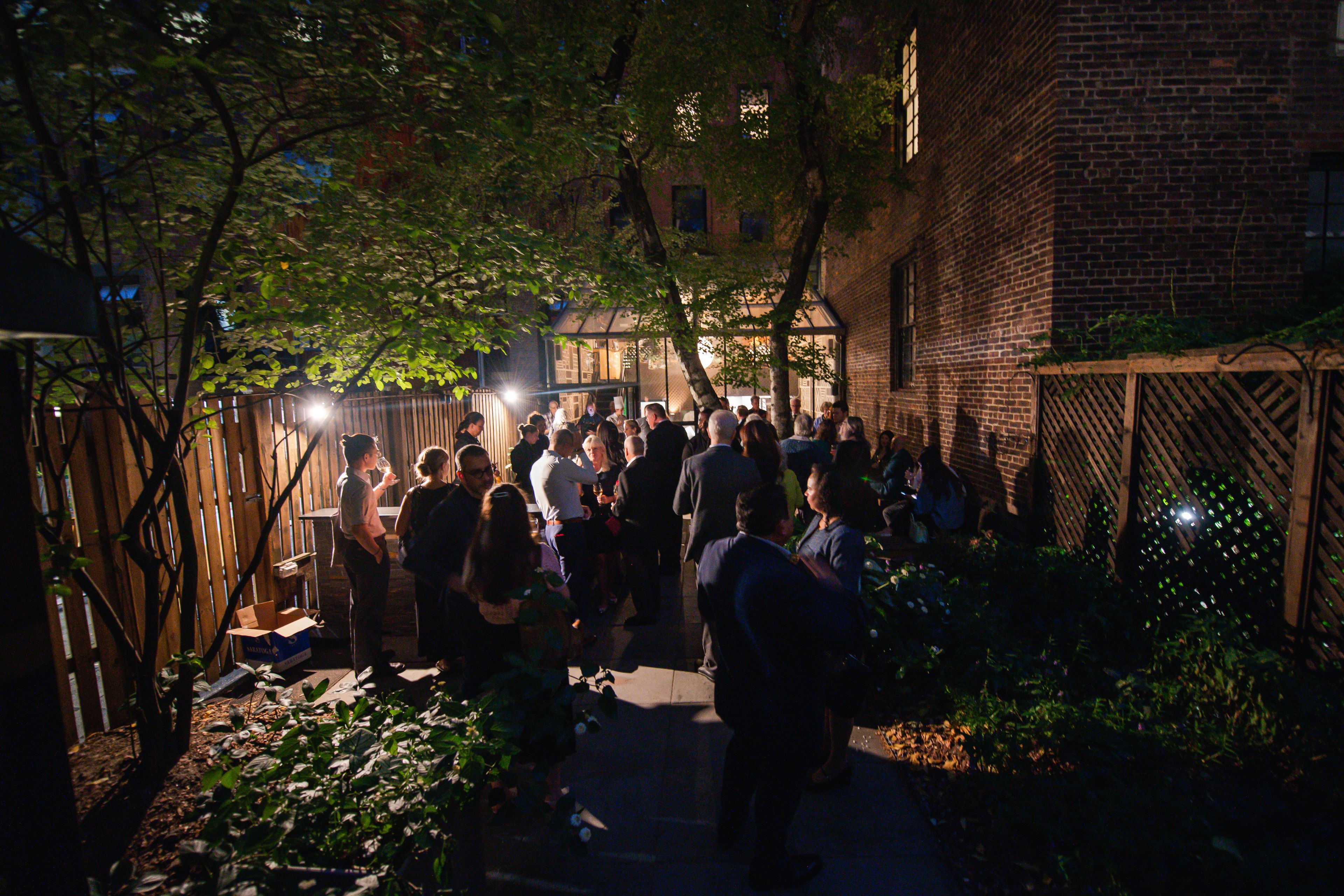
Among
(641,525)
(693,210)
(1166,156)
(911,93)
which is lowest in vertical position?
(641,525)

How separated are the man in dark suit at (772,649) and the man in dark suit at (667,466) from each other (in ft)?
11.8

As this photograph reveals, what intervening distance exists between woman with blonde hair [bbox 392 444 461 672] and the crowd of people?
0.06ft

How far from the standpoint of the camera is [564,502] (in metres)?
5.91

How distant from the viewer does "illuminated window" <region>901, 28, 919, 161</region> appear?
1052 centimetres

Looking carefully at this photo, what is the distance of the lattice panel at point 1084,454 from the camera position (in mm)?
5688

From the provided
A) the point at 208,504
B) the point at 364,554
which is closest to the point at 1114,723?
the point at 364,554

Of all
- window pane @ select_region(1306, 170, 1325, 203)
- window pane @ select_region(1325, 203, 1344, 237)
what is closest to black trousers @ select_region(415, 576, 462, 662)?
window pane @ select_region(1306, 170, 1325, 203)

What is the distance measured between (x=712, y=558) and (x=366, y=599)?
348 cm

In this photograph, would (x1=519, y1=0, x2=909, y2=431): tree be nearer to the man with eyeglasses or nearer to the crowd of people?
the crowd of people

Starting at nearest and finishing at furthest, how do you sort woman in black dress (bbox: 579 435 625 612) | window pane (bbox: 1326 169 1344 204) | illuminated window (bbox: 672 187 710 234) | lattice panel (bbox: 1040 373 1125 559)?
lattice panel (bbox: 1040 373 1125 559)
window pane (bbox: 1326 169 1344 204)
woman in black dress (bbox: 579 435 625 612)
illuminated window (bbox: 672 187 710 234)

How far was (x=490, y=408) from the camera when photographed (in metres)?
11.8

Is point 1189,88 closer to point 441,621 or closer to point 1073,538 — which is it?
point 1073,538

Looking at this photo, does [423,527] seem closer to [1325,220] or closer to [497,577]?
[497,577]

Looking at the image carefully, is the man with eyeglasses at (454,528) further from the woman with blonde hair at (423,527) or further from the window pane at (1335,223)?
the window pane at (1335,223)
